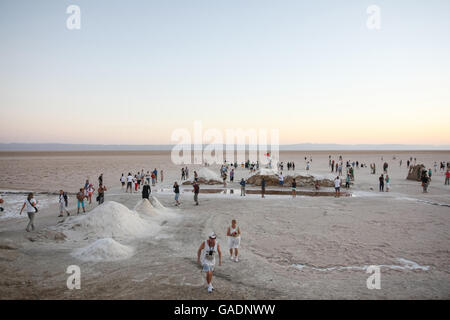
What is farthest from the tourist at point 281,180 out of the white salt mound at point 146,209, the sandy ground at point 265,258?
the white salt mound at point 146,209

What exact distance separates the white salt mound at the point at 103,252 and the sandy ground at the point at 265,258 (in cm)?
25

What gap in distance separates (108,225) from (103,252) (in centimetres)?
241

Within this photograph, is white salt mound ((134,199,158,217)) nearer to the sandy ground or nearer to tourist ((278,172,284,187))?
the sandy ground

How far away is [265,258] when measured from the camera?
8.75 metres

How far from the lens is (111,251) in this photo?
844 cm

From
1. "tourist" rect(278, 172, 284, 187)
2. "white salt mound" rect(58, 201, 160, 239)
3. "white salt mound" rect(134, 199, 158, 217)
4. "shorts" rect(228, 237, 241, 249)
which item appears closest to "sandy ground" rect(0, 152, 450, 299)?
"shorts" rect(228, 237, 241, 249)

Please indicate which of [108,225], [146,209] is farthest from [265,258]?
[146,209]

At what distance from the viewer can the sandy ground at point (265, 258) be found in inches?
253

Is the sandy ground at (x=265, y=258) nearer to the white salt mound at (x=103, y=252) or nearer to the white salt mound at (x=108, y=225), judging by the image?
the white salt mound at (x=103, y=252)

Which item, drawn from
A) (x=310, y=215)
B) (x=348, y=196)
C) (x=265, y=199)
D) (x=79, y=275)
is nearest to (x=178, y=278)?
(x=79, y=275)

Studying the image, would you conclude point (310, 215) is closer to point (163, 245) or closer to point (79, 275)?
point (163, 245)

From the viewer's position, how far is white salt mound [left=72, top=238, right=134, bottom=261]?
8.21 m

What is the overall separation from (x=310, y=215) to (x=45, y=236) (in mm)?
11503

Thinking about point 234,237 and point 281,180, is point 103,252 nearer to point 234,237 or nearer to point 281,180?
point 234,237
